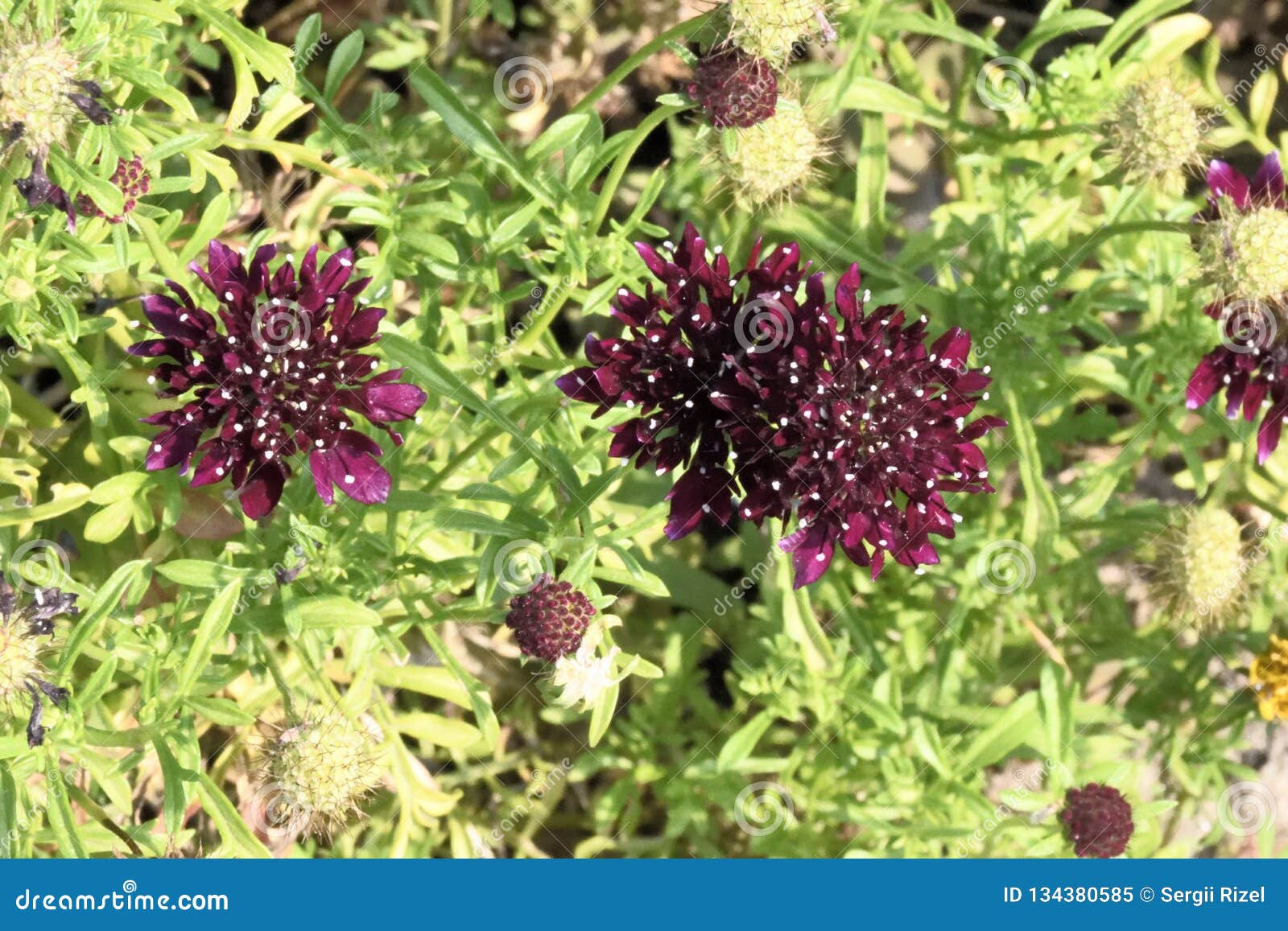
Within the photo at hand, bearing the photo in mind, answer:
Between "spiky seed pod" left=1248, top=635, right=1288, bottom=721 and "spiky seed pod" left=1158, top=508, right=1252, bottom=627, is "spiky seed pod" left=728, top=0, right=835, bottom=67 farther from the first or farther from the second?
"spiky seed pod" left=1248, top=635, right=1288, bottom=721

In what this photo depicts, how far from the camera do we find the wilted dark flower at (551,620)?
2748mm

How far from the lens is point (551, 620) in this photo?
2754 mm

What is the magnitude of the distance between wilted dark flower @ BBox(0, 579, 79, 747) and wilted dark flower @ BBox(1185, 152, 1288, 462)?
304cm

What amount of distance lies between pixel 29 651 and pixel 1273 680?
3.57 m

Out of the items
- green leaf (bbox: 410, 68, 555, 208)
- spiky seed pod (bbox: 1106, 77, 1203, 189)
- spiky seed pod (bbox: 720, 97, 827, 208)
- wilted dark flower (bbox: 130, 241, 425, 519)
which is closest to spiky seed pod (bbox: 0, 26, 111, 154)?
wilted dark flower (bbox: 130, 241, 425, 519)

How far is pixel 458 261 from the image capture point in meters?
3.20

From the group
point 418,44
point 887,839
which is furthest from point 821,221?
point 887,839

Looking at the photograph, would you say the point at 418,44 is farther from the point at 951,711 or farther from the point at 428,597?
the point at 951,711

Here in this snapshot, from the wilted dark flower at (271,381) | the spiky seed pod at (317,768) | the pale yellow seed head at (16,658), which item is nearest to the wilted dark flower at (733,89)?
the wilted dark flower at (271,381)

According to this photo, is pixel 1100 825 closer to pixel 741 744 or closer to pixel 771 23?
pixel 741 744

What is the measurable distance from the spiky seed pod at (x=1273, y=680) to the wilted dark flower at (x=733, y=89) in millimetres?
2441

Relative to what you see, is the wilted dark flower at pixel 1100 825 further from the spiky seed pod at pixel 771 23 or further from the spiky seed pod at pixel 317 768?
the spiky seed pod at pixel 771 23

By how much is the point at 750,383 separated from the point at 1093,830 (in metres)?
1.72

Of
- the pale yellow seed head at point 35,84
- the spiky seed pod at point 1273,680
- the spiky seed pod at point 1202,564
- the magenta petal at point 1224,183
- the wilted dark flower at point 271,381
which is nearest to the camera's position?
the pale yellow seed head at point 35,84
